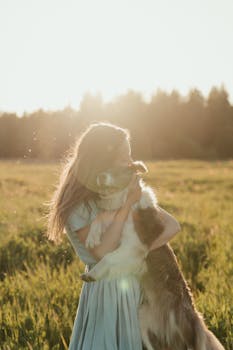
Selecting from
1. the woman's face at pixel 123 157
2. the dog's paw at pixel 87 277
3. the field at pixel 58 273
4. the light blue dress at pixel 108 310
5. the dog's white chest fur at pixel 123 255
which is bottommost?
the field at pixel 58 273

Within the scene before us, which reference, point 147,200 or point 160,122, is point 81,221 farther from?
point 160,122

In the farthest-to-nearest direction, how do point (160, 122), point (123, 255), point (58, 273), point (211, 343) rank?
point (160, 122)
point (58, 273)
point (211, 343)
point (123, 255)

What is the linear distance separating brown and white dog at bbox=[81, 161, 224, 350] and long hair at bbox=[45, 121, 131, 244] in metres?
0.09

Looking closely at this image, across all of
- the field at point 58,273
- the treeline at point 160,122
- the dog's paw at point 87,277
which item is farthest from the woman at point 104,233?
the treeline at point 160,122

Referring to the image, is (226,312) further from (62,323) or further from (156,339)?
(156,339)

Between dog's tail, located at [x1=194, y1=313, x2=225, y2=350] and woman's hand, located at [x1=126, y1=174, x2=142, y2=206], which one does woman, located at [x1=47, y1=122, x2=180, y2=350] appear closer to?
woman's hand, located at [x1=126, y1=174, x2=142, y2=206]

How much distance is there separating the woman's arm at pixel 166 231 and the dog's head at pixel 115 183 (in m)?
0.27

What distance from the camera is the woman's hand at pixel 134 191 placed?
2904 millimetres

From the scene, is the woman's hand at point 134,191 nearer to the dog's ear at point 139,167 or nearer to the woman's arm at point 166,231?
the dog's ear at point 139,167

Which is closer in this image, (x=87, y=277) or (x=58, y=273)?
(x=87, y=277)

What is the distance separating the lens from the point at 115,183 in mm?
2814

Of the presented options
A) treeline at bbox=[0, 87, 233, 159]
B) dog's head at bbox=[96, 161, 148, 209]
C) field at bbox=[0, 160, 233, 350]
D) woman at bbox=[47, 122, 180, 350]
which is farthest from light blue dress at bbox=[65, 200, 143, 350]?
treeline at bbox=[0, 87, 233, 159]

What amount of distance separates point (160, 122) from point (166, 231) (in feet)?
188

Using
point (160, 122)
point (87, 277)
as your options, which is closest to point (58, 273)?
point (87, 277)
